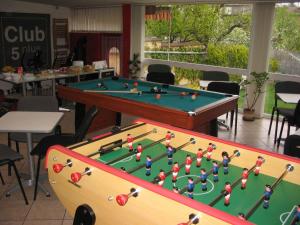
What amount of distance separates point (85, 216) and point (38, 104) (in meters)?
2.16

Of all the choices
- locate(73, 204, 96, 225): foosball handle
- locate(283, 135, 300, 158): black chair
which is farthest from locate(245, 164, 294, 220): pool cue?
locate(73, 204, 96, 225): foosball handle

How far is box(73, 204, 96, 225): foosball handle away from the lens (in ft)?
5.49

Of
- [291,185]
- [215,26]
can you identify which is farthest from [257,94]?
[291,185]

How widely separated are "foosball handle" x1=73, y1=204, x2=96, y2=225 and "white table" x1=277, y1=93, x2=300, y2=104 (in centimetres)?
337

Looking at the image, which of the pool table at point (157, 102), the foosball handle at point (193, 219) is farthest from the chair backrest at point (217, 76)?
the foosball handle at point (193, 219)

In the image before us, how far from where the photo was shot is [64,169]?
6.11ft

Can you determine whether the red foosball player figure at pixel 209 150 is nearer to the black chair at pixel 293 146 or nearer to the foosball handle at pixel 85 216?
the black chair at pixel 293 146

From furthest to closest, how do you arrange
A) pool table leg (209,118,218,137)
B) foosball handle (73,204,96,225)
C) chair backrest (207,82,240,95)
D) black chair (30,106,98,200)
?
chair backrest (207,82,240,95)
pool table leg (209,118,218,137)
black chair (30,106,98,200)
foosball handle (73,204,96,225)

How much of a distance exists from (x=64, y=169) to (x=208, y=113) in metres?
1.95

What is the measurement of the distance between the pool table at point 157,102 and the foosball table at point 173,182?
88cm

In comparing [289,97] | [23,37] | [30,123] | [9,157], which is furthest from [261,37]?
[23,37]

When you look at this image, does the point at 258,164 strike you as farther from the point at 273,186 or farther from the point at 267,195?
the point at 267,195

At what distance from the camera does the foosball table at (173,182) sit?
1463 millimetres

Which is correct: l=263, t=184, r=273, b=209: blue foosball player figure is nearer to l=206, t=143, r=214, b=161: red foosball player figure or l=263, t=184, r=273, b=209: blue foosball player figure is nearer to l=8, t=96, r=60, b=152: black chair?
l=206, t=143, r=214, b=161: red foosball player figure
